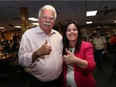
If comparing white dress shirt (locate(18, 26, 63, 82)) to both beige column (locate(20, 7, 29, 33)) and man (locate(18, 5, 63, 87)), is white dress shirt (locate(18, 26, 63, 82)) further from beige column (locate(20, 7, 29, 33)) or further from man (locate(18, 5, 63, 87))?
beige column (locate(20, 7, 29, 33))

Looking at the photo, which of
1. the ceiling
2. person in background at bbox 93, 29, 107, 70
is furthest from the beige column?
person in background at bbox 93, 29, 107, 70

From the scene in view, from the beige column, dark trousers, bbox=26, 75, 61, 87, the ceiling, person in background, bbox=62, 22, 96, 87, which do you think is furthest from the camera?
the beige column

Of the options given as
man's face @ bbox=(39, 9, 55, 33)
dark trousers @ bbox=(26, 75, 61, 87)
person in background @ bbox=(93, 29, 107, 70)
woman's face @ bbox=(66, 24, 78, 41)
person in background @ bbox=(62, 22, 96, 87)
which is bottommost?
person in background @ bbox=(93, 29, 107, 70)

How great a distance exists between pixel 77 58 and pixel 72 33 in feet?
1.10

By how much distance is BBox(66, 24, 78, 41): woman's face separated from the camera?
2.01 metres

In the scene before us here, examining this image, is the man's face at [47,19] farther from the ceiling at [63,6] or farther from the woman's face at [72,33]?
the ceiling at [63,6]

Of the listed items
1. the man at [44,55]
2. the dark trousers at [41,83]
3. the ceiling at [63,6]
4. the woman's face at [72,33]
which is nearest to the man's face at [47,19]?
the man at [44,55]

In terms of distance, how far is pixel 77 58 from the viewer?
1797 mm

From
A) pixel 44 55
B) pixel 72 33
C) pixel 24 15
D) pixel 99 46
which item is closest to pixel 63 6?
pixel 24 15

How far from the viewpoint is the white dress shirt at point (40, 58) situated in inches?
73.7

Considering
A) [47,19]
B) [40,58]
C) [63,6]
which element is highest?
[63,6]

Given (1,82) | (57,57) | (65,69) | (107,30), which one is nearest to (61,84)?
(65,69)

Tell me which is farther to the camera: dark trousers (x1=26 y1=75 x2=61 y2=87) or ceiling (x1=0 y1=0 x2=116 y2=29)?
ceiling (x1=0 y1=0 x2=116 y2=29)

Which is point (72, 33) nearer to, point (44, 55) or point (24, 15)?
Answer: point (44, 55)
